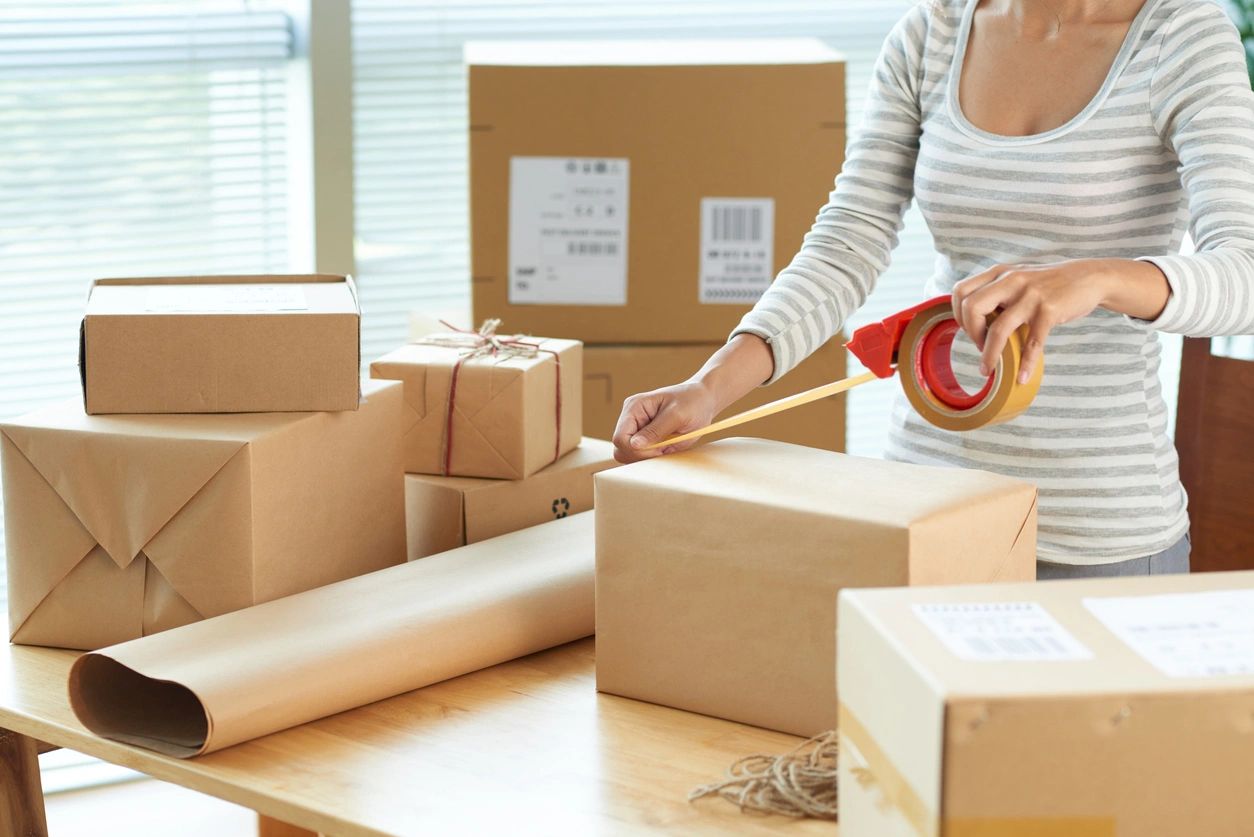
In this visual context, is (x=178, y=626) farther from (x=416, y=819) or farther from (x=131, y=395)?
(x=416, y=819)

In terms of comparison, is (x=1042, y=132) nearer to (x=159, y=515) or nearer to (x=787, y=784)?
(x=787, y=784)

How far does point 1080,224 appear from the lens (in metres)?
1.29

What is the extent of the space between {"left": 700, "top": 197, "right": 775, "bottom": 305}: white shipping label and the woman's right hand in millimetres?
678

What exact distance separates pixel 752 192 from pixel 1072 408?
770 millimetres

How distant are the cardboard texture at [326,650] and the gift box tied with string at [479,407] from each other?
0.18 m

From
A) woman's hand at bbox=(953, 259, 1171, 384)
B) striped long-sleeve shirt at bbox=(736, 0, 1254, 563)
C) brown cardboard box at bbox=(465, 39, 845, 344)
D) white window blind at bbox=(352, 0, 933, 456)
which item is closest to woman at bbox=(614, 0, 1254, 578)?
striped long-sleeve shirt at bbox=(736, 0, 1254, 563)

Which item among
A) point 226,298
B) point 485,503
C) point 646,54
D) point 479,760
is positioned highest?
point 646,54

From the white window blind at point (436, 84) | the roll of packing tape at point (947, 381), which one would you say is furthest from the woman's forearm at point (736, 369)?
the white window blind at point (436, 84)

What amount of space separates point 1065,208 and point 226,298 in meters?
0.81

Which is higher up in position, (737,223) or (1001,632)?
(737,223)

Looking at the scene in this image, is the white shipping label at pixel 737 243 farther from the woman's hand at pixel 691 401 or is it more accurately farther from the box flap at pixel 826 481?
the box flap at pixel 826 481

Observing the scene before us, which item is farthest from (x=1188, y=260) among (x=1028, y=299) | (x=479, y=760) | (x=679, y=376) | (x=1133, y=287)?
(x=679, y=376)

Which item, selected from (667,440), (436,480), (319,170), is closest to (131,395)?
(436,480)

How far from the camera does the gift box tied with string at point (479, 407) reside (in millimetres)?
1416
